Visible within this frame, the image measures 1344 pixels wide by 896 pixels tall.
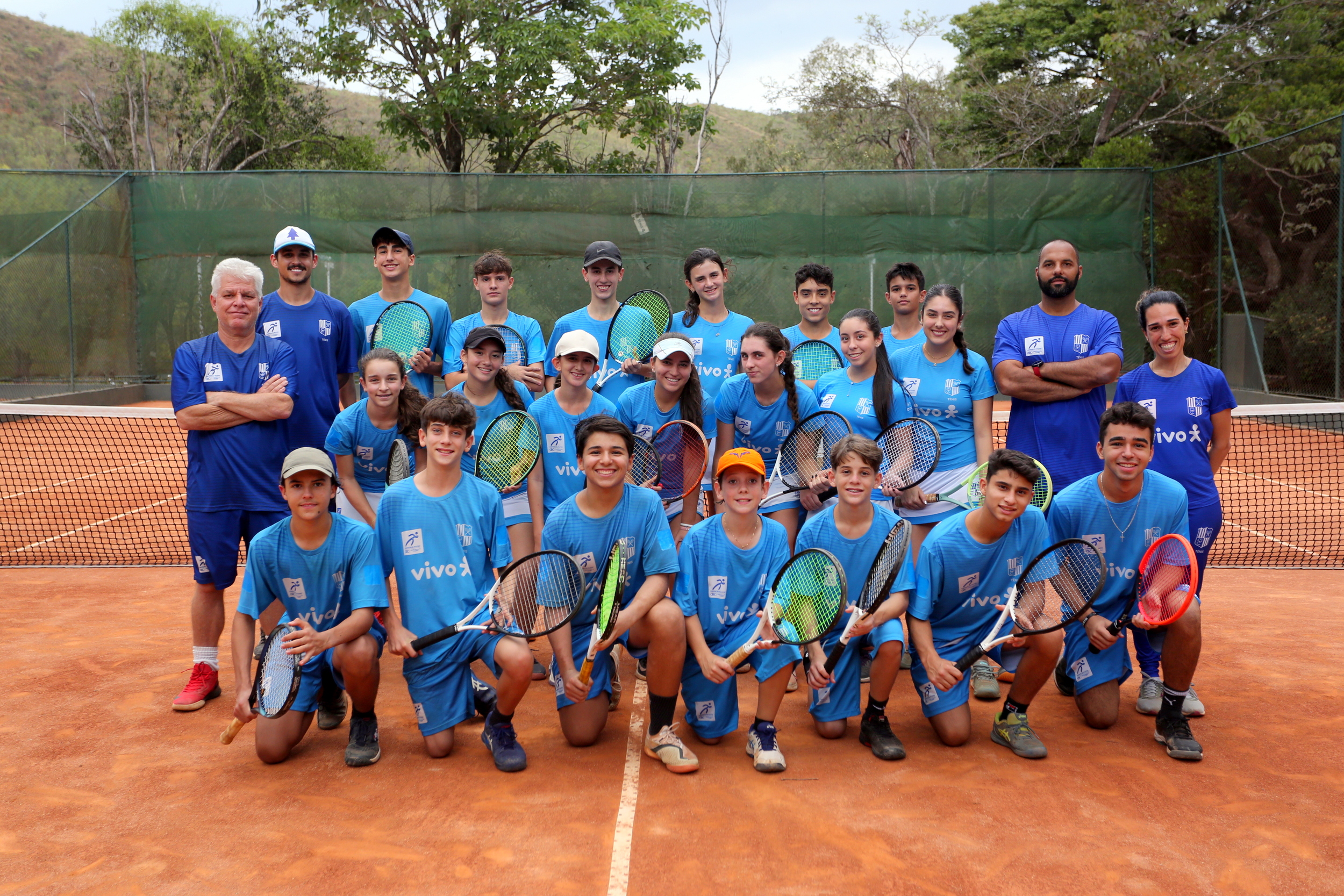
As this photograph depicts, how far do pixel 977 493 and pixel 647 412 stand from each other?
1.42 m

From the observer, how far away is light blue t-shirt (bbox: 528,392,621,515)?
14.5 ft

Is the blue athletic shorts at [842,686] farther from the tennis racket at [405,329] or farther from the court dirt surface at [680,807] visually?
the tennis racket at [405,329]

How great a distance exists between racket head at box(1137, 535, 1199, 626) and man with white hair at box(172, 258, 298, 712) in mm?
3373

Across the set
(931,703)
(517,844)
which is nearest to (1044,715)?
(931,703)

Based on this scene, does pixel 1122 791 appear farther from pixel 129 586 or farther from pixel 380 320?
pixel 129 586

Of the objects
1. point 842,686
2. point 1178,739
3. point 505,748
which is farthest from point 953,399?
point 505,748

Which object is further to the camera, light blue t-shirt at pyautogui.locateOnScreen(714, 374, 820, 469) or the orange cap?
light blue t-shirt at pyautogui.locateOnScreen(714, 374, 820, 469)

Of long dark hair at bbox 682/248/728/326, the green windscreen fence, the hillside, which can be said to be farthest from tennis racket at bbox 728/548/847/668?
the hillside

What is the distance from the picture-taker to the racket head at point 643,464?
4.06 meters

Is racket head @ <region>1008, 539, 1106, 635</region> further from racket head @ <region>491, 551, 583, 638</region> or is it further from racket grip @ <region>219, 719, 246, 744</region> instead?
racket grip @ <region>219, 719, 246, 744</region>

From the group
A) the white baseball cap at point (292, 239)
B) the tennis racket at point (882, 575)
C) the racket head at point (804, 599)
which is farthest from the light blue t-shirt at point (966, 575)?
the white baseball cap at point (292, 239)

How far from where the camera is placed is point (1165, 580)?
11.9 ft

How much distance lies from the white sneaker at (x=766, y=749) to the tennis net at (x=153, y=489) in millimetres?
2027

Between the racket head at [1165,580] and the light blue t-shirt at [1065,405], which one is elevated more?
the light blue t-shirt at [1065,405]
